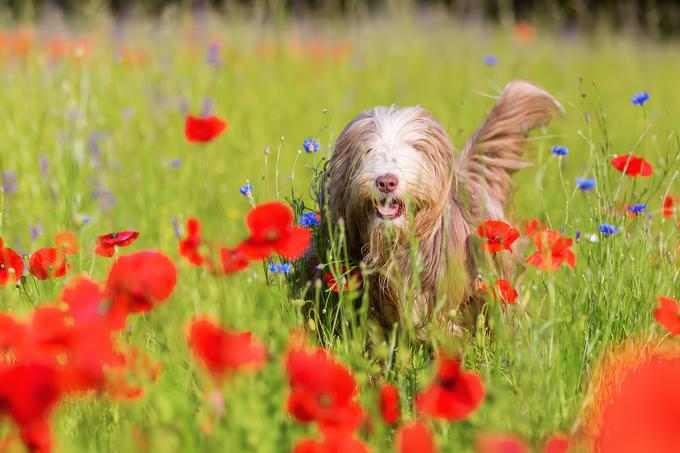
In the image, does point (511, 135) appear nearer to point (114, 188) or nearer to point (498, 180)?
point (498, 180)

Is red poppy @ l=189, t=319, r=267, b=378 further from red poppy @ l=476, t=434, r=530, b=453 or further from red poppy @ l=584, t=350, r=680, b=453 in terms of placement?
red poppy @ l=584, t=350, r=680, b=453

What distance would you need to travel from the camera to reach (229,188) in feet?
16.1

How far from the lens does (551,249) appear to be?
2.34 meters

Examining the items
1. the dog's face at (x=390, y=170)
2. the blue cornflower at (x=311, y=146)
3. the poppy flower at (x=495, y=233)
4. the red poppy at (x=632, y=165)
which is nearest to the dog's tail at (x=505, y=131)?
the dog's face at (x=390, y=170)

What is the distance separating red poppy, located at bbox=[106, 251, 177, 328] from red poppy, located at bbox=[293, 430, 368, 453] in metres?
0.46

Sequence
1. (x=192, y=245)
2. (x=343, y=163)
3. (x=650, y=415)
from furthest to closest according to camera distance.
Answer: (x=343, y=163)
(x=192, y=245)
(x=650, y=415)

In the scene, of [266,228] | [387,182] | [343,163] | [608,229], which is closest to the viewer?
[266,228]

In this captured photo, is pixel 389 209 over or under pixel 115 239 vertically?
under

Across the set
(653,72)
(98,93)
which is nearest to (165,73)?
(98,93)

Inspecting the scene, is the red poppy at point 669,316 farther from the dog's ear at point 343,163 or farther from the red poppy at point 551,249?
the dog's ear at point 343,163

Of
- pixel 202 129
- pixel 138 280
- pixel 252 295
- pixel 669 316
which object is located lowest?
pixel 252 295

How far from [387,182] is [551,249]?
2.23 feet

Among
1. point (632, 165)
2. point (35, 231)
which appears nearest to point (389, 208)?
point (632, 165)

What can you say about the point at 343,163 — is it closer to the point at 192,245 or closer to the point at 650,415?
the point at 192,245
